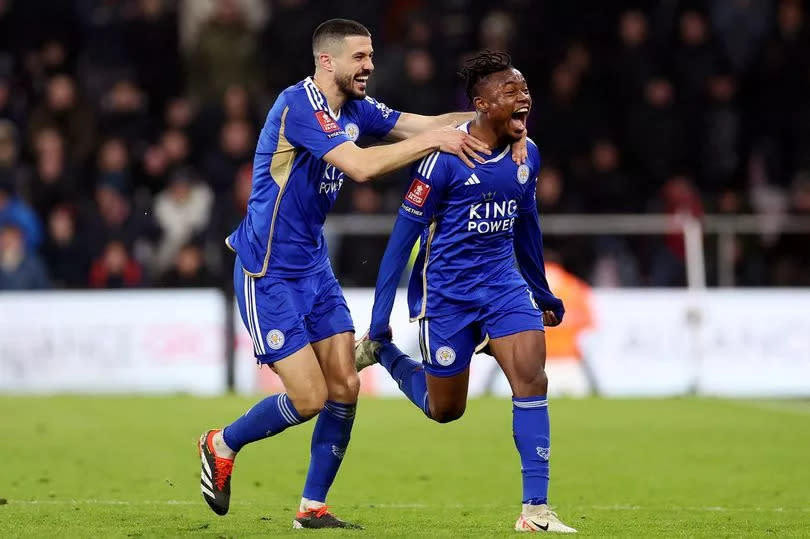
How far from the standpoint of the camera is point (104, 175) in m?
16.6

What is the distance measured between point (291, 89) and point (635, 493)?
3.60 metres

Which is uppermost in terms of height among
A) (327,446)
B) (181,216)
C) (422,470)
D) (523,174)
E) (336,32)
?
(336,32)

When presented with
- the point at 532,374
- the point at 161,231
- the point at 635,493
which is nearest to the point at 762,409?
the point at 635,493

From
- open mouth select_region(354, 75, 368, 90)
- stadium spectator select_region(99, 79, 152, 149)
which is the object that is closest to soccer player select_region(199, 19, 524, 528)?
open mouth select_region(354, 75, 368, 90)

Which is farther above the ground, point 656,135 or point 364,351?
point 656,135

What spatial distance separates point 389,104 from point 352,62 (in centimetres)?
916

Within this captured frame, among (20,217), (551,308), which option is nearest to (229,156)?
(20,217)

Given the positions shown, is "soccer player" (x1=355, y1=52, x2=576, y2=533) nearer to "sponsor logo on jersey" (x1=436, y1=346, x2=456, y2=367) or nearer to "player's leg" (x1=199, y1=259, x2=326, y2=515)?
"sponsor logo on jersey" (x1=436, y1=346, x2=456, y2=367)

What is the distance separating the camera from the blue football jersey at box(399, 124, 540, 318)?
717cm

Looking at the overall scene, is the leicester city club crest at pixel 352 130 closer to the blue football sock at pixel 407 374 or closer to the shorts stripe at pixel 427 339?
the shorts stripe at pixel 427 339

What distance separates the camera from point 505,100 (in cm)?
704

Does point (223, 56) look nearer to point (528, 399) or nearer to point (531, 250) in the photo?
point (531, 250)

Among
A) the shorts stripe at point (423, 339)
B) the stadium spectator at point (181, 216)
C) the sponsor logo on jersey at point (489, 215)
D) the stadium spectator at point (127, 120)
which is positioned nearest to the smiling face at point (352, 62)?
the sponsor logo on jersey at point (489, 215)

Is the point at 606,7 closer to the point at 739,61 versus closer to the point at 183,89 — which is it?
the point at 739,61
